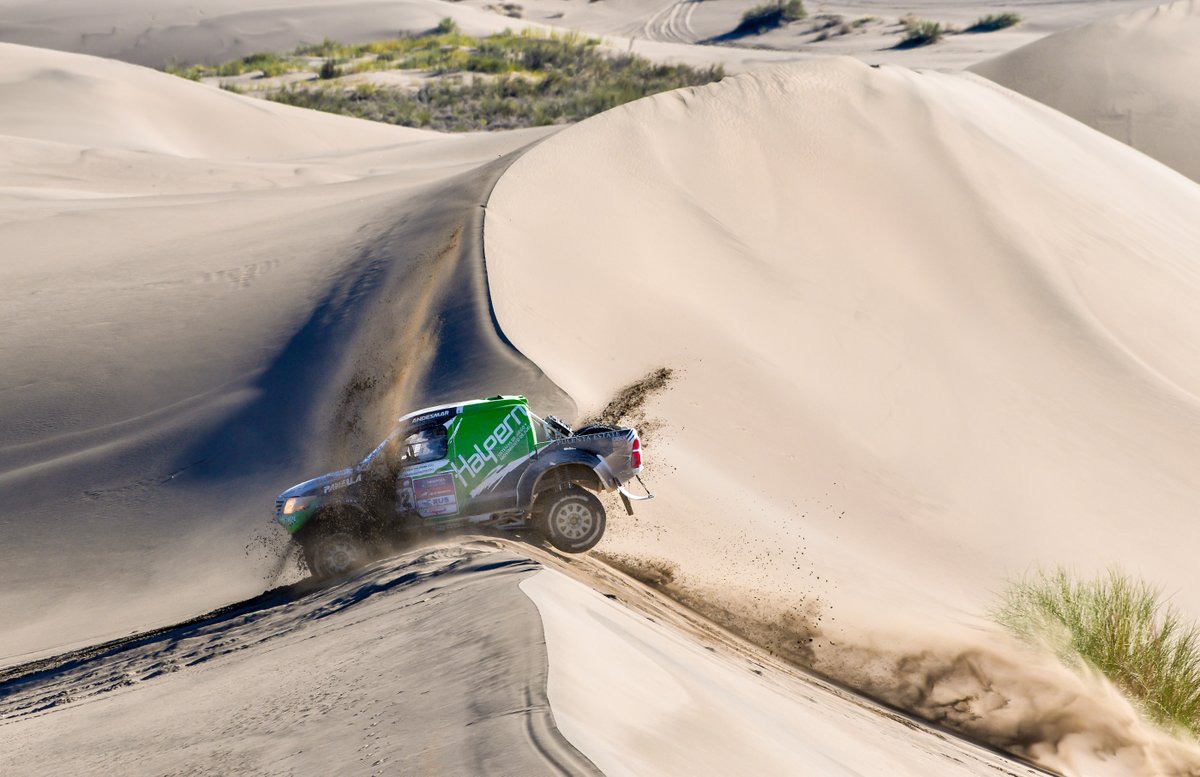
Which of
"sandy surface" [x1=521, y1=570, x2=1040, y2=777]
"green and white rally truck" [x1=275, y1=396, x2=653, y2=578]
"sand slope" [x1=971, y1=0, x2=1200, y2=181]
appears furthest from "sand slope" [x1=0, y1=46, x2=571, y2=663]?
"sand slope" [x1=971, y1=0, x2=1200, y2=181]

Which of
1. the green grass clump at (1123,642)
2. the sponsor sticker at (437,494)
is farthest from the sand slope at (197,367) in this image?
the green grass clump at (1123,642)

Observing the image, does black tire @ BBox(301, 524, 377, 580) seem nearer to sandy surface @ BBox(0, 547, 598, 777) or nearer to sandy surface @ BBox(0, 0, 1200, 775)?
sandy surface @ BBox(0, 547, 598, 777)

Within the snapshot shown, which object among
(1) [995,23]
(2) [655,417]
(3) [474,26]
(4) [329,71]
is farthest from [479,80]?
(2) [655,417]

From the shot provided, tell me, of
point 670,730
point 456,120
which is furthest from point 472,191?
point 456,120

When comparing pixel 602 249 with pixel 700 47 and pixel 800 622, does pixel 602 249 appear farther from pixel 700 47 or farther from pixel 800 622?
pixel 700 47

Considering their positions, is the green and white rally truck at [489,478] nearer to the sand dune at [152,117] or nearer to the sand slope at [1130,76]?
the sand dune at [152,117]

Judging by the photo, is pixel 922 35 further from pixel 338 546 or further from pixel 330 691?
pixel 330 691
